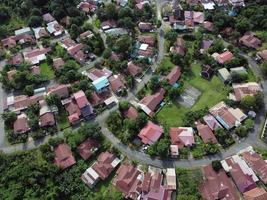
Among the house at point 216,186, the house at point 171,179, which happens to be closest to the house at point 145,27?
the house at point 171,179

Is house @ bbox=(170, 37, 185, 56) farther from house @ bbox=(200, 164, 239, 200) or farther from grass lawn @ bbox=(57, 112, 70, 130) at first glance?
house @ bbox=(200, 164, 239, 200)

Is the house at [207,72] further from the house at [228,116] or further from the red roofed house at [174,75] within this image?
the house at [228,116]

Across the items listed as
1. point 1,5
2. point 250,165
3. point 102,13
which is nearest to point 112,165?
point 250,165

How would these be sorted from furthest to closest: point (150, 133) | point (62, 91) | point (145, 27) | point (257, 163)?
point (145, 27) → point (62, 91) → point (150, 133) → point (257, 163)

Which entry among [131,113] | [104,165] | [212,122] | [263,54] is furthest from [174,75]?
[104,165]

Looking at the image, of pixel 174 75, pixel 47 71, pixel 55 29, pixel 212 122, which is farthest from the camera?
pixel 55 29

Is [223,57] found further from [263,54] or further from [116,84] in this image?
[116,84]

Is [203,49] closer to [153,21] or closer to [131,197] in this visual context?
[153,21]
